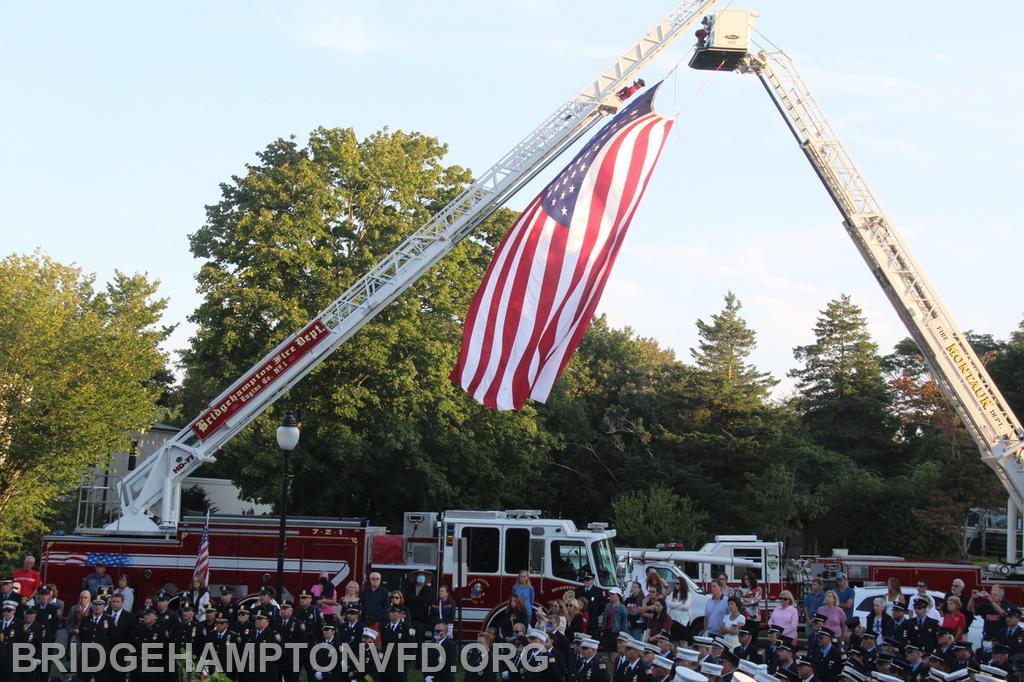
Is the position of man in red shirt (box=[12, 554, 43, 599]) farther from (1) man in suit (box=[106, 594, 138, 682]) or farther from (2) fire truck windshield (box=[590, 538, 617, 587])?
(2) fire truck windshield (box=[590, 538, 617, 587])

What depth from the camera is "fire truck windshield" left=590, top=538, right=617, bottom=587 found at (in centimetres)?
1977

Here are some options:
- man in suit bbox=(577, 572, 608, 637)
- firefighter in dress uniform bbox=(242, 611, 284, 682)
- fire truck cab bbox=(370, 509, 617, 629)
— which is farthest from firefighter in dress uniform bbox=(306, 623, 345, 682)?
fire truck cab bbox=(370, 509, 617, 629)

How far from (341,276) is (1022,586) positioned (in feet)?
66.7

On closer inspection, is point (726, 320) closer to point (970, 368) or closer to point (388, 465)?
point (388, 465)

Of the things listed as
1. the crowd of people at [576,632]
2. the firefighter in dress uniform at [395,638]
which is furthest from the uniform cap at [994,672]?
the firefighter in dress uniform at [395,638]

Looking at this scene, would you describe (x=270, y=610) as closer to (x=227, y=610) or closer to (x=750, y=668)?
(x=227, y=610)

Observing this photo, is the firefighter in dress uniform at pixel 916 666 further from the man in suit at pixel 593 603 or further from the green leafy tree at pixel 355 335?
the green leafy tree at pixel 355 335

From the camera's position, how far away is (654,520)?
3756cm

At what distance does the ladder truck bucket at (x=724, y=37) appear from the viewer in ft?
70.4

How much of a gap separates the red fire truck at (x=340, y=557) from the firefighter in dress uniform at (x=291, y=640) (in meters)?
5.18

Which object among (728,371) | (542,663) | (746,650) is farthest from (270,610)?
(728,371)

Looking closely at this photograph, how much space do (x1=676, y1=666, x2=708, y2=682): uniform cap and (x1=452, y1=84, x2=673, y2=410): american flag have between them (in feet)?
14.4

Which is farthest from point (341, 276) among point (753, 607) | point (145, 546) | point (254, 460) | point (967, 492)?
point (967, 492)

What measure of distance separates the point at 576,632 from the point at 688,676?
4.93 m
